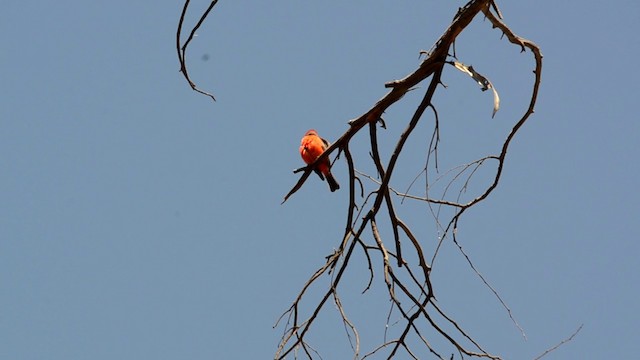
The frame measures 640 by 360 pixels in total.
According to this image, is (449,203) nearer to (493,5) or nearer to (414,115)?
(414,115)

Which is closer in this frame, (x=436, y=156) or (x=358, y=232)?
(x=358, y=232)

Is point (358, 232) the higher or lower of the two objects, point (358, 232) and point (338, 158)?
the lower

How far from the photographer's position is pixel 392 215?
309 cm

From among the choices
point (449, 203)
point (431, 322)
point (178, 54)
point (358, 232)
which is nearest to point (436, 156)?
point (449, 203)

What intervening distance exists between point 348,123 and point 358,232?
1.21ft

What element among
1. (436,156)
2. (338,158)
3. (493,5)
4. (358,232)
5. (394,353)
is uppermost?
(493,5)

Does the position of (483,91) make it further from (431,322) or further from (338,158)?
(431,322)

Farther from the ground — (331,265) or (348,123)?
(348,123)

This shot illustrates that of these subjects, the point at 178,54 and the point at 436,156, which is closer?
the point at 178,54

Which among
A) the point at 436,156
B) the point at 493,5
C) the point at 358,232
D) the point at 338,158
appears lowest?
the point at 358,232

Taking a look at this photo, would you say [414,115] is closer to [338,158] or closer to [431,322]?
[338,158]

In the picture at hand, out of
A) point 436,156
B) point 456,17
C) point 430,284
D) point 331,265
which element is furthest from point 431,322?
point 456,17

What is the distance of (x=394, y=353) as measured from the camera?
9.74 feet

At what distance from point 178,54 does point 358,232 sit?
0.82m
